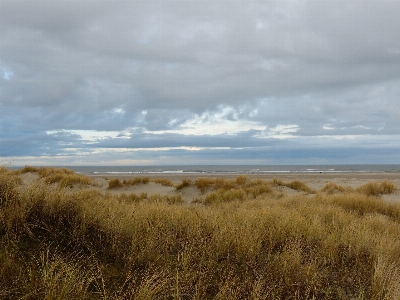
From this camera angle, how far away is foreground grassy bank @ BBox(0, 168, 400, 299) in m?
3.25

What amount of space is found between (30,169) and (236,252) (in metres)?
20.3

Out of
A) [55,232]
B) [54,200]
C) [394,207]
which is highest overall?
[54,200]

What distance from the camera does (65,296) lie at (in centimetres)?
292

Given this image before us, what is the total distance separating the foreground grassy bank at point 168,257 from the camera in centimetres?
325

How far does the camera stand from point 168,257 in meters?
4.21

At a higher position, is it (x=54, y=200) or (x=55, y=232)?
(x=54, y=200)

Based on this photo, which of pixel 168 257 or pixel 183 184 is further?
pixel 183 184

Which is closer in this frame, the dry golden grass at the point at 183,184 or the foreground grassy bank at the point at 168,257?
the foreground grassy bank at the point at 168,257

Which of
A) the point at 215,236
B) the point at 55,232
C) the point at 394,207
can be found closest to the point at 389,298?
the point at 215,236

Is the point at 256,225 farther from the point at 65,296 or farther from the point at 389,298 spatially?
the point at 65,296

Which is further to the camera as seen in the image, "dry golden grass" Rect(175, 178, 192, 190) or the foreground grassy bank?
"dry golden grass" Rect(175, 178, 192, 190)

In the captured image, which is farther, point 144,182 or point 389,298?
point 144,182

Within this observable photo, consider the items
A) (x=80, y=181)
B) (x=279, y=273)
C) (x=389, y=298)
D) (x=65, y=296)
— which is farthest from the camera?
(x=80, y=181)

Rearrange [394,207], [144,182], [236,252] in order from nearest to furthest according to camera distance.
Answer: [236,252]
[394,207]
[144,182]
